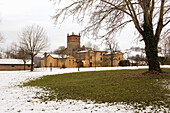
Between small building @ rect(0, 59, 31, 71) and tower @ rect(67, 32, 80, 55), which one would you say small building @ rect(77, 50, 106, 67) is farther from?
small building @ rect(0, 59, 31, 71)

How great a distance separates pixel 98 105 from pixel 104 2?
32.0 feet

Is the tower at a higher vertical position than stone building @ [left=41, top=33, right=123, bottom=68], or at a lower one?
higher

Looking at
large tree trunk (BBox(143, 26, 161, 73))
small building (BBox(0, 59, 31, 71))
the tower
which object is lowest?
small building (BBox(0, 59, 31, 71))

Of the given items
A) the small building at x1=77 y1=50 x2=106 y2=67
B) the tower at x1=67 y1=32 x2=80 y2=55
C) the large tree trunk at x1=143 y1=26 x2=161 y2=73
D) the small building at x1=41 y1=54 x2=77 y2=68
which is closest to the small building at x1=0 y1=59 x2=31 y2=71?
the small building at x1=41 y1=54 x2=77 y2=68

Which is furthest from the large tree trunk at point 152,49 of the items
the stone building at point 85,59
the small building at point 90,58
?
the small building at point 90,58

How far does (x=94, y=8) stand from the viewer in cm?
1238

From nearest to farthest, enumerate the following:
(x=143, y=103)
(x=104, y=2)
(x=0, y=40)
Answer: (x=143, y=103)
(x=104, y=2)
(x=0, y=40)

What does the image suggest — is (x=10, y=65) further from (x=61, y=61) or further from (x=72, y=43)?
(x=72, y=43)

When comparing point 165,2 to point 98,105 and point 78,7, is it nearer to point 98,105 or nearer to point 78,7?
point 78,7

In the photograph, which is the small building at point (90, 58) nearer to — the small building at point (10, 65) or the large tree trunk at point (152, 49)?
the small building at point (10, 65)

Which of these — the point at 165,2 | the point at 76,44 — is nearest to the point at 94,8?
the point at 165,2

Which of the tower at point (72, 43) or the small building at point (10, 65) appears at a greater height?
the tower at point (72, 43)

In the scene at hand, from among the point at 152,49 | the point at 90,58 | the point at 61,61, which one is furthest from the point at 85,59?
the point at 152,49

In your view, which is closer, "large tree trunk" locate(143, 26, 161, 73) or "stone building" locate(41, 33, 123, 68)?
"large tree trunk" locate(143, 26, 161, 73)
